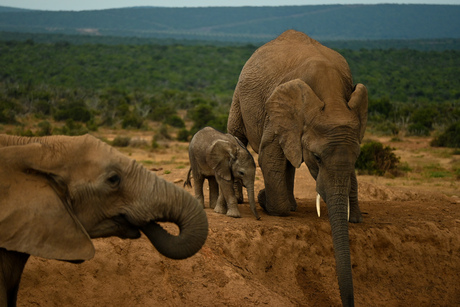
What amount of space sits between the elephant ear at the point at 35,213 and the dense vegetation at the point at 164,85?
1778 cm

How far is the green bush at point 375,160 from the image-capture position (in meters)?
14.4

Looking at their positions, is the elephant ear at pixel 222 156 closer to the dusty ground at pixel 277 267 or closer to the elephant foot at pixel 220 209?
the elephant foot at pixel 220 209

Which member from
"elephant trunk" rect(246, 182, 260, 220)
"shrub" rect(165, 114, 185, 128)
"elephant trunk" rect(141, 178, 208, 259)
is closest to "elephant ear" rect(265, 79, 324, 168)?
"elephant trunk" rect(246, 182, 260, 220)

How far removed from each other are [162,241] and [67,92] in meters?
32.5

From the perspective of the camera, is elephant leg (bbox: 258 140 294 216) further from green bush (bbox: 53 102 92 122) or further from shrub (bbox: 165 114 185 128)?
shrub (bbox: 165 114 185 128)

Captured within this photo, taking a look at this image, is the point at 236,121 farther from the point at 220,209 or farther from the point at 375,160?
the point at 375,160

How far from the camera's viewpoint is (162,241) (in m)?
3.86

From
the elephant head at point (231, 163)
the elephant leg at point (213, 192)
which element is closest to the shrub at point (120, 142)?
the elephant leg at point (213, 192)

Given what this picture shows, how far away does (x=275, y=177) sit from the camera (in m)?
7.70

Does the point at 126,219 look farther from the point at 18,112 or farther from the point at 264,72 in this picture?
the point at 18,112

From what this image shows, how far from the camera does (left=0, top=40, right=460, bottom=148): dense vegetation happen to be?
2584 centimetres

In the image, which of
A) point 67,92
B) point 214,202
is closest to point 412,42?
point 67,92

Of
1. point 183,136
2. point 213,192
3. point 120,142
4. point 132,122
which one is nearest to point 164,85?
point 132,122

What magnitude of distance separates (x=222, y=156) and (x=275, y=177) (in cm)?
71
